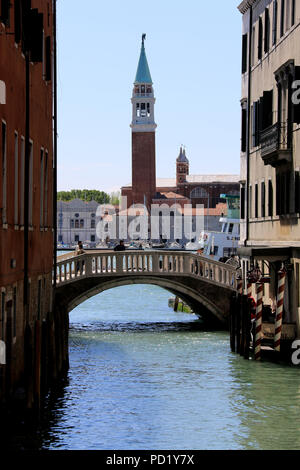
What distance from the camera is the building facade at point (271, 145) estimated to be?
21797 millimetres

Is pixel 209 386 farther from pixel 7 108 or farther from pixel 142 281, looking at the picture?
pixel 142 281

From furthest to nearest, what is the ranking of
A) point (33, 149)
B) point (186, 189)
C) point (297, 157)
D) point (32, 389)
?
point (186, 189) < point (297, 157) < point (33, 149) < point (32, 389)

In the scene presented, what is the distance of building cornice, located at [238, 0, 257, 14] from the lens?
27.8 metres

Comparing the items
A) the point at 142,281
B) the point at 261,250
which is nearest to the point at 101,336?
the point at 142,281

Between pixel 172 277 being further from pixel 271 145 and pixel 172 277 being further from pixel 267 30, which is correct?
pixel 267 30

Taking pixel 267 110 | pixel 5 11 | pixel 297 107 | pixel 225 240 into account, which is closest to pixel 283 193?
pixel 297 107

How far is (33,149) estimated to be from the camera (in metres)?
18.0

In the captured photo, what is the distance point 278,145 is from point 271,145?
0.57 m

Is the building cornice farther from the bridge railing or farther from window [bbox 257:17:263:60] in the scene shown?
the bridge railing

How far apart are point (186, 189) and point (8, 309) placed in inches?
4751

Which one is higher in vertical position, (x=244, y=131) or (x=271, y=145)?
(x=244, y=131)

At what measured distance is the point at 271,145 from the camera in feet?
75.2

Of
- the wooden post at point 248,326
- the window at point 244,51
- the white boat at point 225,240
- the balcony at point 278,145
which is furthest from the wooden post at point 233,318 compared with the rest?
the white boat at point 225,240

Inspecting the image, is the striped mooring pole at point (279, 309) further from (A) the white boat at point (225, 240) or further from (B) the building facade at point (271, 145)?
(A) the white boat at point (225, 240)
